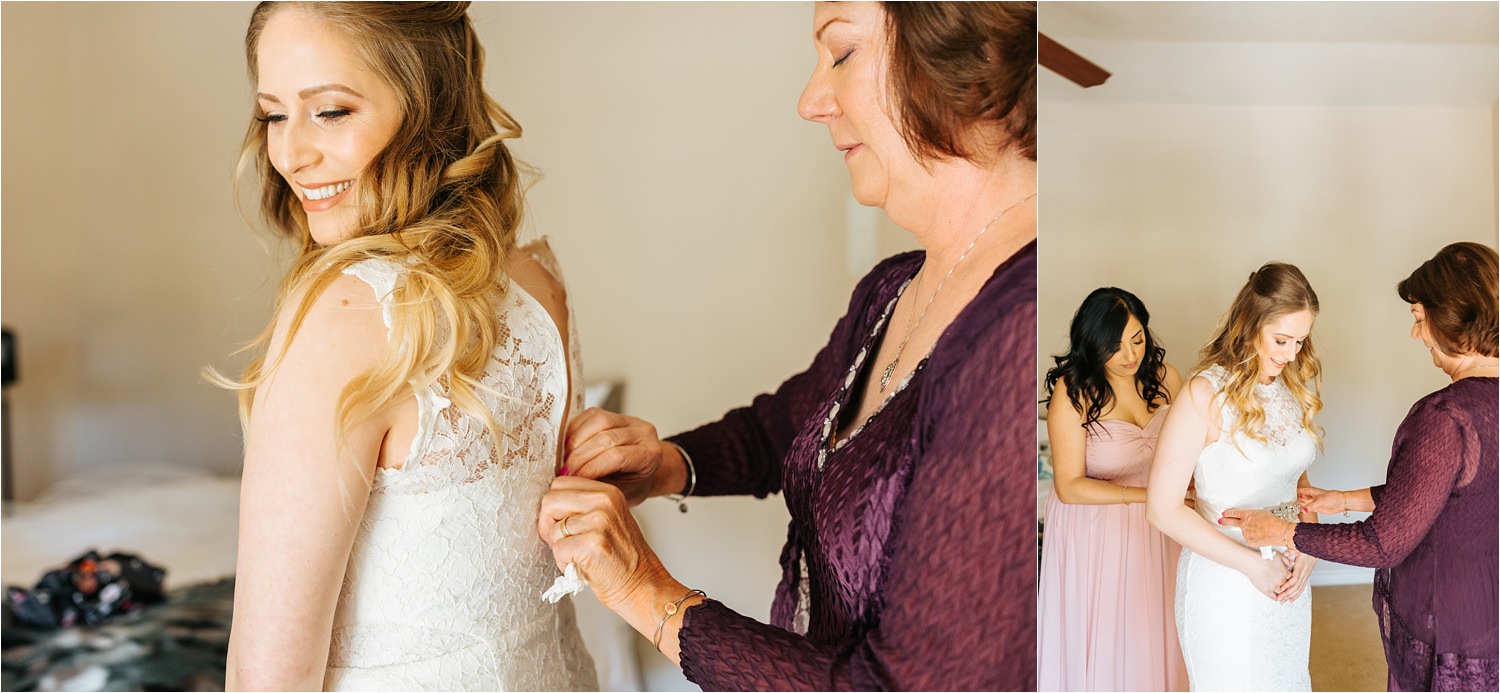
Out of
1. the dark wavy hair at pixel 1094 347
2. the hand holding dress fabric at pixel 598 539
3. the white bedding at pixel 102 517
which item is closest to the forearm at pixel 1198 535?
the dark wavy hair at pixel 1094 347

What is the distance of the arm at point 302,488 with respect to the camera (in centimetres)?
81

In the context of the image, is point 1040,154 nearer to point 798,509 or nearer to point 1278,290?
point 1278,290

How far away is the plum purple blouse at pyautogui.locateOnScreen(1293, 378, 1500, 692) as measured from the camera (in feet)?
2.90

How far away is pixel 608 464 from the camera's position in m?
1.04

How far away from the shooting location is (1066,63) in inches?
35.8

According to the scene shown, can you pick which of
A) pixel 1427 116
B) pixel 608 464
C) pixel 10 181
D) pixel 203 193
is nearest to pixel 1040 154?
pixel 1427 116

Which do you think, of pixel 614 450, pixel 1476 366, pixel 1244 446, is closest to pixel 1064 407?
pixel 1244 446

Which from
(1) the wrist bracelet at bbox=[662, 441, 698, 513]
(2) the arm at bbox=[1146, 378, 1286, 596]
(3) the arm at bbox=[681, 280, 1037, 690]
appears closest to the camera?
(3) the arm at bbox=[681, 280, 1037, 690]

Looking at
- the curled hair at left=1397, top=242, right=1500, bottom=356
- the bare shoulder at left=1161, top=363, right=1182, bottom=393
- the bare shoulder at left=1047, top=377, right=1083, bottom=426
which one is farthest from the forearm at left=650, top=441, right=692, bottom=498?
the curled hair at left=1397, top=242, right=1500, bottom=356

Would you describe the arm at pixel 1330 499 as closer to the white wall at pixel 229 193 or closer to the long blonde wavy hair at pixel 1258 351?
the long blonde wavy hair at pixel 1258 351

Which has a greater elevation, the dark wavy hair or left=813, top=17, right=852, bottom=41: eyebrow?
left=813, top=17, right=852, bottom=41: eyebrow

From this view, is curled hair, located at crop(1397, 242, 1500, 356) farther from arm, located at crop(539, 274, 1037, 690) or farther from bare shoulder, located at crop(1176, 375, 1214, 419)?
arm, located at crop(539, 274, 1037, 690)

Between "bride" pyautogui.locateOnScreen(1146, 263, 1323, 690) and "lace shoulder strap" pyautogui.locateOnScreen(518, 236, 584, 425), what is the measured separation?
62 cm

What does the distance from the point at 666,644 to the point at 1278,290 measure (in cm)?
70
